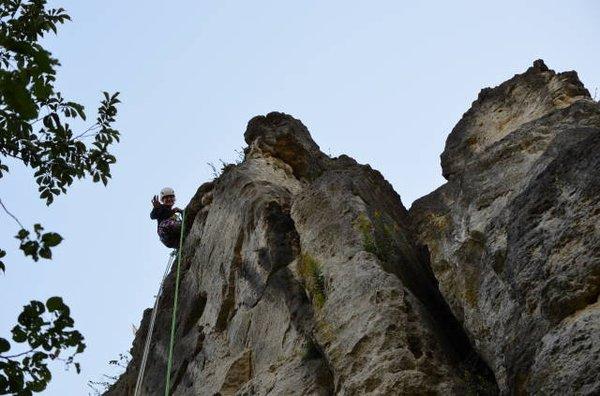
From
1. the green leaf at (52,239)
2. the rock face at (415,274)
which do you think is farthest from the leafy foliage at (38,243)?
the rock face at (415,274)

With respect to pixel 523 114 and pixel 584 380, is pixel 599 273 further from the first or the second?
pixel 523 114

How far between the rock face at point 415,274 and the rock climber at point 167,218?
2.89m

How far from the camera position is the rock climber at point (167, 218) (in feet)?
62.1

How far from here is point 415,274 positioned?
10.5 m

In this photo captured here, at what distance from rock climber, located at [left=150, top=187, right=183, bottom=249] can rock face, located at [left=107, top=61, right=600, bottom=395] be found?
289cm

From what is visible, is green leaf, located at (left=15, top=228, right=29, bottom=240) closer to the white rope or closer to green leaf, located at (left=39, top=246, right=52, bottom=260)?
green leaf, located at (left=39, top=246, right=52, bottom=260)

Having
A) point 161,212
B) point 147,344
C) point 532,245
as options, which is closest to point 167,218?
point 161,212

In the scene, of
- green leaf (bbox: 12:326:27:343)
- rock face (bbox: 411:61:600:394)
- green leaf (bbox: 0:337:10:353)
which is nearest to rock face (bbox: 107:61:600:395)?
rock face (bbox: 411:61:600:394)

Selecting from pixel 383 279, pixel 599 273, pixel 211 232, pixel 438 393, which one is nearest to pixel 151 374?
pixel 211 232

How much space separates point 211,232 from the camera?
15367 millimetres

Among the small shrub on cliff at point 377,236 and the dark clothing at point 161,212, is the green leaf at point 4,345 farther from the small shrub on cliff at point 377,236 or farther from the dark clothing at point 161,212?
the dark clothing at point 161,212

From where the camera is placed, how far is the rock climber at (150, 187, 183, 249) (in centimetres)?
1894

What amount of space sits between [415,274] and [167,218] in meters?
10.2

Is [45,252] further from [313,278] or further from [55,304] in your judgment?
[313,278]
